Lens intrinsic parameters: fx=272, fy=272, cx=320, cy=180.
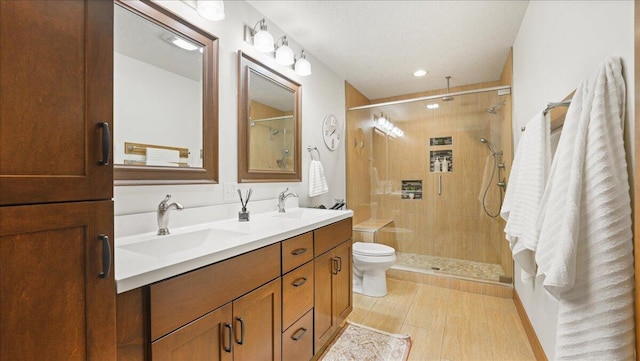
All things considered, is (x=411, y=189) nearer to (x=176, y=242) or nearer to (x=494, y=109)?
(x=494, y=109)

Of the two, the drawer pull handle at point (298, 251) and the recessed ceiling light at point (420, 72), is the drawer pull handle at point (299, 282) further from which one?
the recessed ceiling light at point (420, 72)

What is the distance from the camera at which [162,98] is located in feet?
4.59

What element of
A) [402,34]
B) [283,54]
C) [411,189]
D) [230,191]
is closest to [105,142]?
[230,191]

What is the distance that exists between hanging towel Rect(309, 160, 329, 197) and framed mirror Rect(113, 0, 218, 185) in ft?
3.49

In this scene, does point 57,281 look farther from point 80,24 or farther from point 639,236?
point 639,236

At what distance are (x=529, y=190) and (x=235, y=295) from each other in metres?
1.53

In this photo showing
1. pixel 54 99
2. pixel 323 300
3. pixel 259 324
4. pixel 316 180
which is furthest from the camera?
pixel 316 180

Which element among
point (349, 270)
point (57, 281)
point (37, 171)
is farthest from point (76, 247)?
point (349, 270)

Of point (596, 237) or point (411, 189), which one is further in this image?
point (411, 189)

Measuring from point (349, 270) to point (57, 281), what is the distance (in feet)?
5.70

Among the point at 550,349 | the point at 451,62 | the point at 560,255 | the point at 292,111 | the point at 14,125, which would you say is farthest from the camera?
the point at 451,62

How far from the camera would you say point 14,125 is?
56cm

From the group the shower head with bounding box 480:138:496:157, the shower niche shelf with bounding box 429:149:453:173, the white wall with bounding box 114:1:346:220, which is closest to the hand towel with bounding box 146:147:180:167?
the white wall with bounding box 114:1:346:220

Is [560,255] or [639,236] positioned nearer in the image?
[639,236]
